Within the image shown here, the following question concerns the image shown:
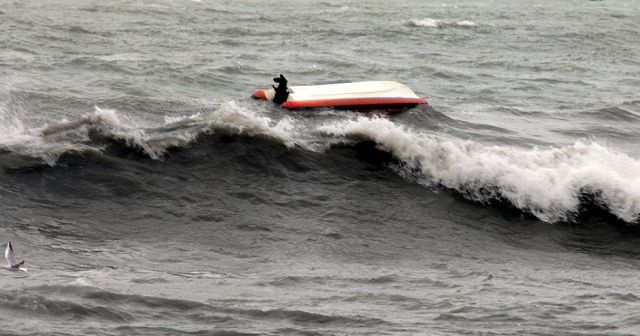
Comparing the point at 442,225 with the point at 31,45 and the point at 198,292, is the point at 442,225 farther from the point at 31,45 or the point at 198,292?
the point at 31,45

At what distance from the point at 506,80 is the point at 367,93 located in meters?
7.08

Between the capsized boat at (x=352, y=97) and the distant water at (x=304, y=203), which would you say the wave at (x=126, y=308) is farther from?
the capsized boat at (x=352, y=97)

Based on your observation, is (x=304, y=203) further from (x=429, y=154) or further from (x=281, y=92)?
(x=281, y=92)

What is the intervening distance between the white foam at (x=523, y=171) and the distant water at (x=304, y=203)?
1.0 inches

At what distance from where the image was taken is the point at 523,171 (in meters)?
11.6

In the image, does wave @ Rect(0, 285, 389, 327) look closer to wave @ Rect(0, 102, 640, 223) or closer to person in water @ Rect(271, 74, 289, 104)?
wave @ Rect(0, 102, 640, 223)

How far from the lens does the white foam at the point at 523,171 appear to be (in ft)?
36.6

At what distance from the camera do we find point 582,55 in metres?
25.6

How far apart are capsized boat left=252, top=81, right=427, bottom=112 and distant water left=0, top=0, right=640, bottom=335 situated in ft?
0.78

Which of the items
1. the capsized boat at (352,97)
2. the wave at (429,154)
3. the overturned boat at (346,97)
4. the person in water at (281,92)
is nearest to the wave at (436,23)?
the capsized boat at (352,97)

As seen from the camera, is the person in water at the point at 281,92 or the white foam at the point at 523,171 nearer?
the white foam at the point at 523,171

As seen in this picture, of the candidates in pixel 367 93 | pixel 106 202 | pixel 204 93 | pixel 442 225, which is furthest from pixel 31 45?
pixel 442 225

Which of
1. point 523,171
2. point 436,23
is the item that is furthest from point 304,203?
point 436,23

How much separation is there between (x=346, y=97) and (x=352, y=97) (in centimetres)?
10
